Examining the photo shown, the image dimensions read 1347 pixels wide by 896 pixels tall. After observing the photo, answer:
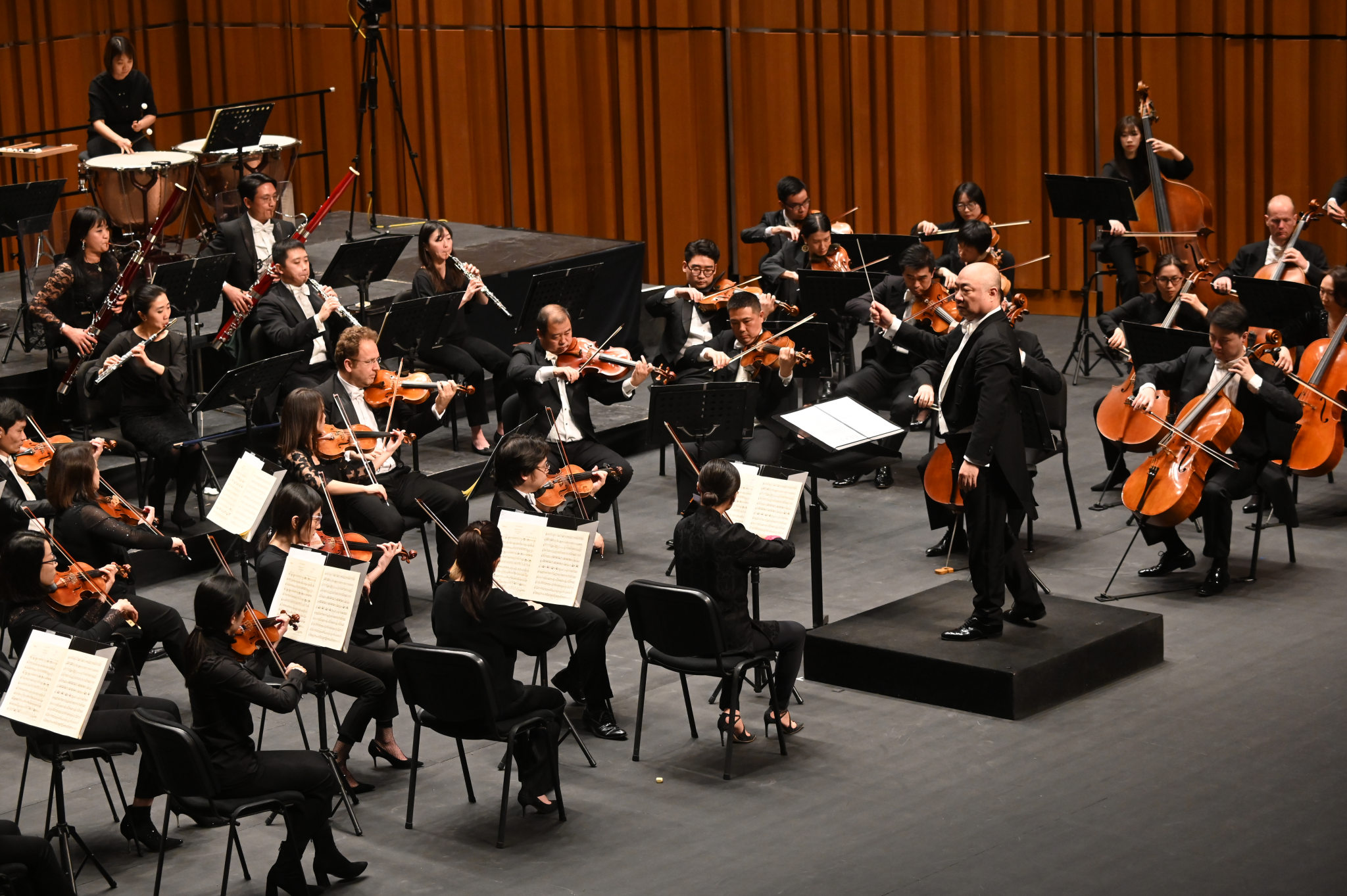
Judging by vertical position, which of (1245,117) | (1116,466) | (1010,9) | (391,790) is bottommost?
(391,790)

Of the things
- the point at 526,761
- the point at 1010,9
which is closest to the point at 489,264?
the point at 1010,9

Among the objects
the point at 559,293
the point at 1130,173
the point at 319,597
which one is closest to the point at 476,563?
the point at 319,597

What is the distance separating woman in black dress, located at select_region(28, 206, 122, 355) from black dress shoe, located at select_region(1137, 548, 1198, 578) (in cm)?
495

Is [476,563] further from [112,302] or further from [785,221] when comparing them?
[785,221]

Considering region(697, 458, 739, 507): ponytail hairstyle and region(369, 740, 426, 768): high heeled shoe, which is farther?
region(369, 740, 426, 768): high heeled shoe

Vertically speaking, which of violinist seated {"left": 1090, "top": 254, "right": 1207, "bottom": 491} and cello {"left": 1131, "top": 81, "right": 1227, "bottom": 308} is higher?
cello {"left": 1131, "top": 81, "right": 1227, "bottom": 308}

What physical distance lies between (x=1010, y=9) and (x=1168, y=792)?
761 cm

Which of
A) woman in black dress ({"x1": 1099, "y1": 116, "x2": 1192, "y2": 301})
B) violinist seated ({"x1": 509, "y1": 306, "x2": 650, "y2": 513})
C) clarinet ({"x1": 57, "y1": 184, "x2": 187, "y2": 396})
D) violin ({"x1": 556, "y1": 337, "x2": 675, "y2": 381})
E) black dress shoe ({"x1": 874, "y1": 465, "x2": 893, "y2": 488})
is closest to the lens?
violinist seated ({"x1": 509, "y1": 306, "x2": 650, "y2": 513})

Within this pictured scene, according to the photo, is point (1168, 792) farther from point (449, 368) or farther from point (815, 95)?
point (815, 95)

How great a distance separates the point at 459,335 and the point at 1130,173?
13.5 ft

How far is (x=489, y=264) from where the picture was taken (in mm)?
A: 10484

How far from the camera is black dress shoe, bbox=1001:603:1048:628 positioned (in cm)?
620

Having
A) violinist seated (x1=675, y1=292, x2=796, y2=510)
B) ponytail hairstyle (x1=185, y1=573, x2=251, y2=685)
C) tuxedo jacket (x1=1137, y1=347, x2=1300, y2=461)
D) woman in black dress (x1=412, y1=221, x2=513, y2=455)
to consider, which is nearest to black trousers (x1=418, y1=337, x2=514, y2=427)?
woman in black dress (x1=412, y1=221, x2=513, y2=455)

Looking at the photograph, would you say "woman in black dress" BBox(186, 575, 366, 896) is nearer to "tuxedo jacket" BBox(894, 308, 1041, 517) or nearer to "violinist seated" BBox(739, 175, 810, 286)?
"tuxedo jacket" BBox(894, 308, 1041, 517)
